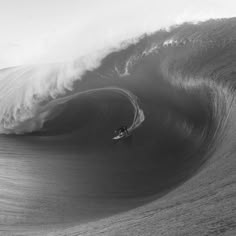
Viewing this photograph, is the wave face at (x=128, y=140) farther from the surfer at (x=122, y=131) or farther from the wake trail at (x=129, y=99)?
the surfer at (x=122, y=131)

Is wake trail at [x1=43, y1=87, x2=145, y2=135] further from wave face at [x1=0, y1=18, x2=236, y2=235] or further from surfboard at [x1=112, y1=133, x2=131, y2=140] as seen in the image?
surfboard at [x1=112, y1=133, x2=131, y2=140]

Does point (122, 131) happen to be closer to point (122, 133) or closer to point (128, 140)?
point (122, 133)

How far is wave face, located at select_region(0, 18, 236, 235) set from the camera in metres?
3.21

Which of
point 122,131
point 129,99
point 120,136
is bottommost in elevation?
point 120,136

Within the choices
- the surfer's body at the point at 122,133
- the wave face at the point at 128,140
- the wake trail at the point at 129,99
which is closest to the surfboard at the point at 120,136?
the surfer's body at the point at 122,133

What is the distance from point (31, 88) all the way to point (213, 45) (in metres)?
7.03

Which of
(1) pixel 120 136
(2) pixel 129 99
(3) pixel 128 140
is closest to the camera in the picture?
(3) pixel 128 140

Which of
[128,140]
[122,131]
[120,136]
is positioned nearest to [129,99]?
[122,131]

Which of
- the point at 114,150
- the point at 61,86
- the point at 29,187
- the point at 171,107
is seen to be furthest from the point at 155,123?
the point at 61,86

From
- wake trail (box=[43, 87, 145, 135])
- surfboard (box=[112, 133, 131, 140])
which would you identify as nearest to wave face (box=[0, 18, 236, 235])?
wake trail (box=[43, 87, 145, 135])

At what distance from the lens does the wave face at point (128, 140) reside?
3.21 m

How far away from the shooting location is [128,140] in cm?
845

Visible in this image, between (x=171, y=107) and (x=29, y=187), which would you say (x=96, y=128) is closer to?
(x=171, y=107)

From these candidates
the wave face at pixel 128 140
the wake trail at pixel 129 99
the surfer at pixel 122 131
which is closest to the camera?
the wave face at pixel 128 140
